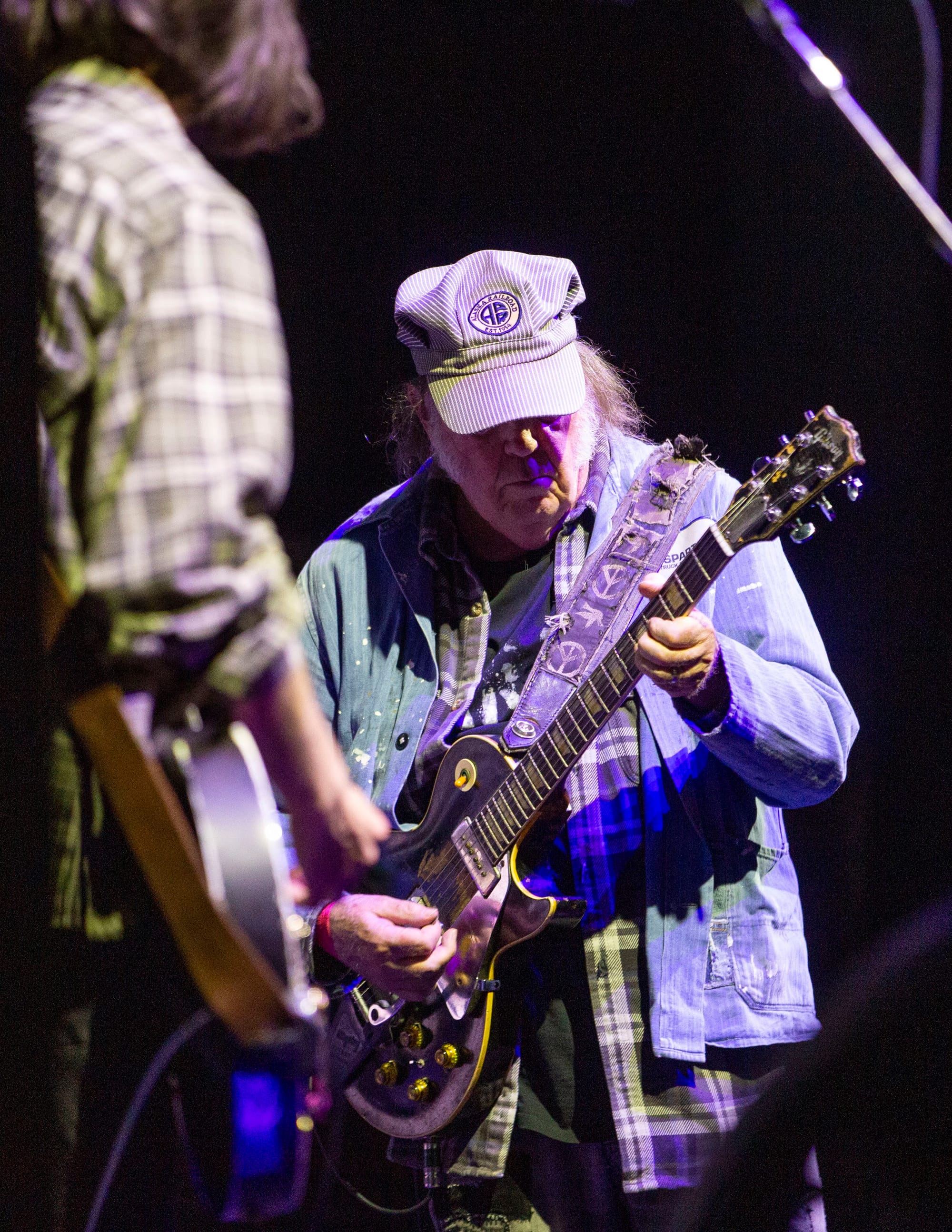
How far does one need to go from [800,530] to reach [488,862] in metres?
0.79

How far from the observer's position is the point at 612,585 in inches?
88.6

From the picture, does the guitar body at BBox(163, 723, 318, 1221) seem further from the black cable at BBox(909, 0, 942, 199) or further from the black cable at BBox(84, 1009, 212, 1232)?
the black cable at BBox(909, 0, 942, 199)

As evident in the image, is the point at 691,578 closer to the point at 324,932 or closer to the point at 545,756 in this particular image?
the point at 545,756

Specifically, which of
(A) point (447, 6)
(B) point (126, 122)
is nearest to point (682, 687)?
(B) point (126, 122)

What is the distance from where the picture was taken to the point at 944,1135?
1.26m

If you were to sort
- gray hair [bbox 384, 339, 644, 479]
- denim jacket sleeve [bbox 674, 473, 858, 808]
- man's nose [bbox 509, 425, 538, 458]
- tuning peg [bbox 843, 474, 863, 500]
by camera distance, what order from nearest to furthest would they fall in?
tuning peg [bbox 843, 474, 863, 500]
denim jacket sleeve [bbox 674, 473, 858, 808]
man's nose [bbox 509, 425, 538, 458]
gray hair [bbox 384, 339, 644, 479]

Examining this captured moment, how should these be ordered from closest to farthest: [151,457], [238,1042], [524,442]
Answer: [151,457] < [238,1042] < [524,442]

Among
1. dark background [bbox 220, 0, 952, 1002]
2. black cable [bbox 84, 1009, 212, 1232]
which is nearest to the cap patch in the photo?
dark background [bbox 220, 0, 952, 1002]

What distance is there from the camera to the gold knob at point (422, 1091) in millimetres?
2184

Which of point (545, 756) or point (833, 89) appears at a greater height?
point (833, 89)

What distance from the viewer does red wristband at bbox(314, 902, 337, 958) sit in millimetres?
2295

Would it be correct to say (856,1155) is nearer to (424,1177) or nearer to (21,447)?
(424,1177)

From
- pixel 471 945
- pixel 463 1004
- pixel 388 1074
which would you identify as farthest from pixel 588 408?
pixel 388 1074

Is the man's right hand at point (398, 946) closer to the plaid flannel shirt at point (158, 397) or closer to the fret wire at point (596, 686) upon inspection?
the fret wire at point (596, 686)
